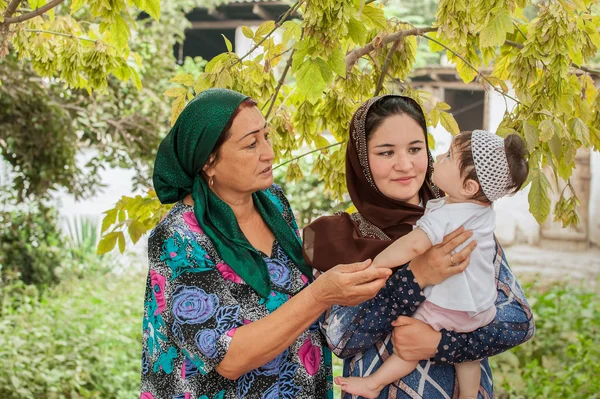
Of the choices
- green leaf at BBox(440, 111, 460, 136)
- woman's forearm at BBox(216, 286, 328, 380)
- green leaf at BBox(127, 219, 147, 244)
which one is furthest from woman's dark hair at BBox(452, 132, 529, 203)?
green leaf at BBox(127, 219, 147, 244)

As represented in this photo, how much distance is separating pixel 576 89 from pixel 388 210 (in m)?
0.97

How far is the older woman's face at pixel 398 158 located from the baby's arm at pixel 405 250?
0.65 ft

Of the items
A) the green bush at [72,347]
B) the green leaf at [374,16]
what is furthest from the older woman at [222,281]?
the green bush at [72,347]

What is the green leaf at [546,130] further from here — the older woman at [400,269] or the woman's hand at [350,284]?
the woman's hand at [350,284]

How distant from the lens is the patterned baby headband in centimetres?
179

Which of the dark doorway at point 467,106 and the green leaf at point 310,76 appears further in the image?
the dark doorway at point 467,106

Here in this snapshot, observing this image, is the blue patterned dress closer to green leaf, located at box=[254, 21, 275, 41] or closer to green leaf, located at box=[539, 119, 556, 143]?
green leaf, located at box=[539, 119, 556, 143]

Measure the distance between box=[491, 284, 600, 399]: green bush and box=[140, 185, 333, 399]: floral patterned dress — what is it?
3.78m

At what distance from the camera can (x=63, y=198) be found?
933 centimetres

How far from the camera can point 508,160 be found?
1818 mm

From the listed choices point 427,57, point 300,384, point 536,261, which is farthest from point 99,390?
point 427,57

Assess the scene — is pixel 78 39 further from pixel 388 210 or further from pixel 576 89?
pixel 576 89

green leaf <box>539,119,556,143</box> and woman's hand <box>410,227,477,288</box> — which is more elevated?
green leaf <box>539,119,556,143</box>

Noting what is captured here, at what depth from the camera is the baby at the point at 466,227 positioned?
1.81 meters
